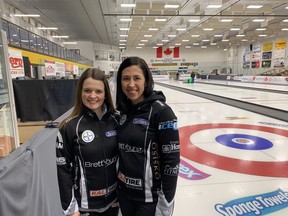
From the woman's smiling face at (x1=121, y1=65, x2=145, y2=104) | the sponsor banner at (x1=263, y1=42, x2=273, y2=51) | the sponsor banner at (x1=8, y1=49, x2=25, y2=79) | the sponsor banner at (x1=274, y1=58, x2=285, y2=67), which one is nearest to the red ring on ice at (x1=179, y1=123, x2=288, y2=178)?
the woman's smiling face at (x1=121, y1=65, x2=145, y2=104)

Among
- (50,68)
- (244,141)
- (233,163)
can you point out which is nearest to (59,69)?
(50,68)

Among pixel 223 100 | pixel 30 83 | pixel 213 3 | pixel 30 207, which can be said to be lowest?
pixel 223 100

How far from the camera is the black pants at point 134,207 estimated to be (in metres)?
1.50

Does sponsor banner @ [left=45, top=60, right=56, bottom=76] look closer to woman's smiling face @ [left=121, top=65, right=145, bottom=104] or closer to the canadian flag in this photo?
woman's smiling face @ [left=121, top=65, right=145, bottom=104]

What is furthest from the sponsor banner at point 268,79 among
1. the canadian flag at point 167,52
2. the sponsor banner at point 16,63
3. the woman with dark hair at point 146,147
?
the woman with dark hair at point 146,147

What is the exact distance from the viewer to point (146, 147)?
4.75 feet

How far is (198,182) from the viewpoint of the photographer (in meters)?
3.11

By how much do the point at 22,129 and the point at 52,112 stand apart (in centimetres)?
111

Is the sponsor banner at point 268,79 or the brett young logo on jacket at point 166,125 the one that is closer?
the brett young logo on jacket at point 166,125

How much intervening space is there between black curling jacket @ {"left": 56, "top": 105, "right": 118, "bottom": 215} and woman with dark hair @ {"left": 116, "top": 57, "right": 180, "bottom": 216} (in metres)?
0.09

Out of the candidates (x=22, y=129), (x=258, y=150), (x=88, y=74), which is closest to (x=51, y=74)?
(x=22, y=129)

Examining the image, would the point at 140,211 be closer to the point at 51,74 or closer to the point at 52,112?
the point at 52,112

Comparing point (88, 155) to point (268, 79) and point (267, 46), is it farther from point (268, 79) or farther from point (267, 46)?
point (267, 46)

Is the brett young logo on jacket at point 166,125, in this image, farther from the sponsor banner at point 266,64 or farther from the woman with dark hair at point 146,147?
the sponsor banner at point 266,64
